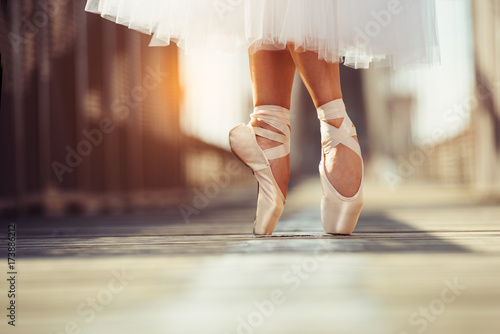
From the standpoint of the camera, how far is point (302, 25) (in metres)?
0.84

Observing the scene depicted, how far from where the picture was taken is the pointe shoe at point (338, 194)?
88 centimetres

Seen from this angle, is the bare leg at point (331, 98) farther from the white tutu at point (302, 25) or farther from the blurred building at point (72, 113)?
the blurred building at point (72, 113)

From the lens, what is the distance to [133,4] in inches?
38.6

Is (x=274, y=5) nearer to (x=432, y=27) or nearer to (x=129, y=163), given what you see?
(x=432, y=27)

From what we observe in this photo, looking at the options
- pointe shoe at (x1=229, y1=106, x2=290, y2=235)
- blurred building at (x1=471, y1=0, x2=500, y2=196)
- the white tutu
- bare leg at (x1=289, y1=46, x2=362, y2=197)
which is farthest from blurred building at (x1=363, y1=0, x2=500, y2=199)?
pointe shoe at (x1=229, y1=106, x2=290, y2=235)

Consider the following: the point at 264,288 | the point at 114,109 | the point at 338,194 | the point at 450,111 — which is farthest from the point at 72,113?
the point at 450,111

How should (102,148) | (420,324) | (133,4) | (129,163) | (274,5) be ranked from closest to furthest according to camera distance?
(420,324), (274,5), (133,4), (102,148), (129,163)

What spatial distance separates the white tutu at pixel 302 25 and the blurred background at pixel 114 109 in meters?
0.09

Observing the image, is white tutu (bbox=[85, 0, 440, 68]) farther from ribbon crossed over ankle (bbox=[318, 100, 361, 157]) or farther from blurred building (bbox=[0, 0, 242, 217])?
blurred building (bbox=[0, 0, 242, 217])

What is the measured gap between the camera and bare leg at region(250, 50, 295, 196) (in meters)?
0.92

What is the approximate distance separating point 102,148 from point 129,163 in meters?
0.31

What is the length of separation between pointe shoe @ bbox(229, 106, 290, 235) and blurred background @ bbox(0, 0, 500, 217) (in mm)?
354

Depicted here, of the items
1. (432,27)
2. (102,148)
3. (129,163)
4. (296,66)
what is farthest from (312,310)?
(129,163)

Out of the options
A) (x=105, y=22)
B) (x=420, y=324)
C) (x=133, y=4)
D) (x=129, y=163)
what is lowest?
(x=420, y=324)
